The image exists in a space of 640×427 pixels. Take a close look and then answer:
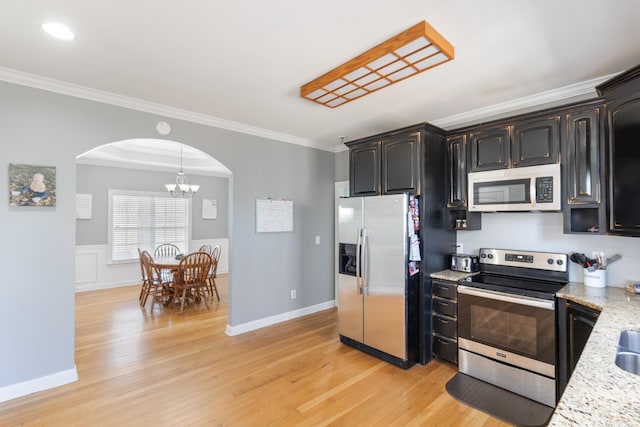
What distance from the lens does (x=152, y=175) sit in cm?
704

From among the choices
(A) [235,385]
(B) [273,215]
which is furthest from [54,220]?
(B) [273,215]

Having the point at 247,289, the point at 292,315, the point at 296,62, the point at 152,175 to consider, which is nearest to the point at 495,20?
the point at 296,62

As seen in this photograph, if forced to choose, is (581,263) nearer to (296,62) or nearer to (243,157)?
(296,62)

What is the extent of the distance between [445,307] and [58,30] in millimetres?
3777

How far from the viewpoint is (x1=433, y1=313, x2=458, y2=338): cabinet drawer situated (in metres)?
3.03

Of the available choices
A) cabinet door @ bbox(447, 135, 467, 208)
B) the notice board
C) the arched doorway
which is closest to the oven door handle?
cabinet door @ bbox(447, 135, 467, 208)

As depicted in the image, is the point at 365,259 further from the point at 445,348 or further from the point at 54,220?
the point at 54,220

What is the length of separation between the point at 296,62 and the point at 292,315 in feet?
11.2

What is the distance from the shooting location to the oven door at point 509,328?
2.41m

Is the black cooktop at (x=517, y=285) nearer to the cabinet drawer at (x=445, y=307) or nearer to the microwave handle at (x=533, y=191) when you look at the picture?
the cabinet drawer at (x=445, y=307)

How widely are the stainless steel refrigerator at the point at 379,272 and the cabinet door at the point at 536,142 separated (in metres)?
0.99

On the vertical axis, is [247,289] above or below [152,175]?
below

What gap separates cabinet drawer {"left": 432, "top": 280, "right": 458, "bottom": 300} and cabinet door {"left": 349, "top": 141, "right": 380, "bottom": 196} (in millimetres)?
1169

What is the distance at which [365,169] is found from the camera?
12.1 feet
